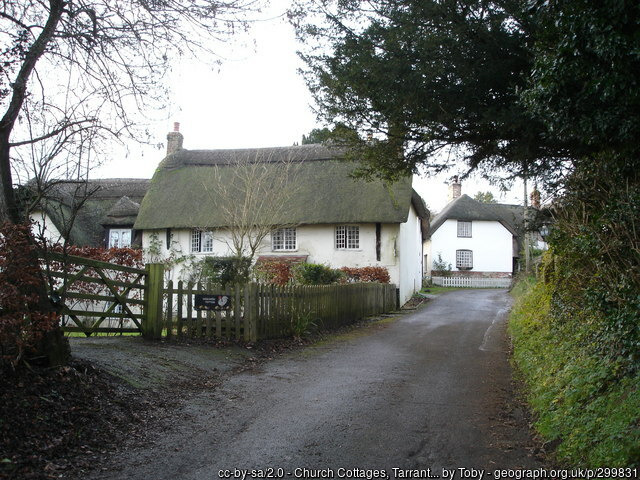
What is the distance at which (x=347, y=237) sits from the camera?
27.6 metres

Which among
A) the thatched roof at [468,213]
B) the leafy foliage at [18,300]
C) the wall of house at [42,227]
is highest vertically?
the thatched roof at [468,213]

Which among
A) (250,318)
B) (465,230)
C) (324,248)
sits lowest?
(250,318)

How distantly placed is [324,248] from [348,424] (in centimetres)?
2155

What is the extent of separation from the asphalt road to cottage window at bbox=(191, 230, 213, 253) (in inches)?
750

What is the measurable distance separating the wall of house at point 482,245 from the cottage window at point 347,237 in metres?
23.7

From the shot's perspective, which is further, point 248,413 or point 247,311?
point 247,311

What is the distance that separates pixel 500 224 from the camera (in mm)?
48781

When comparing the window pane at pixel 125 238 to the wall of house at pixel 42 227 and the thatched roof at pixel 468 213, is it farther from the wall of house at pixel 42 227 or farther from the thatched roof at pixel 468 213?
the thatched roof at pixel 468 213

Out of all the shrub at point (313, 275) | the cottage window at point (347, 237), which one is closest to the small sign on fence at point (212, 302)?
the shrub at point (313, 275)

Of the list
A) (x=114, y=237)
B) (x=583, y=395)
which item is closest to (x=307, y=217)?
(x=114, y=237)

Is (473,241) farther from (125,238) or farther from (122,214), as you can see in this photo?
(122,214)

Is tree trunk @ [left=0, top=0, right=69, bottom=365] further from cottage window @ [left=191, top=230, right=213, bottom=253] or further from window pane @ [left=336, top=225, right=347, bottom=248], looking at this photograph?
cottage window @ [left=191, top=230, right=213, bottom=253]

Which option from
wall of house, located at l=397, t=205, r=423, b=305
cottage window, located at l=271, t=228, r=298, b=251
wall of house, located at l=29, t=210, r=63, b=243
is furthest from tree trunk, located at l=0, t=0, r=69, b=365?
cottage window, located at l=271, t=228, r=298, b=251

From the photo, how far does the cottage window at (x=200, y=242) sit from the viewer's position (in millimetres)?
29141
